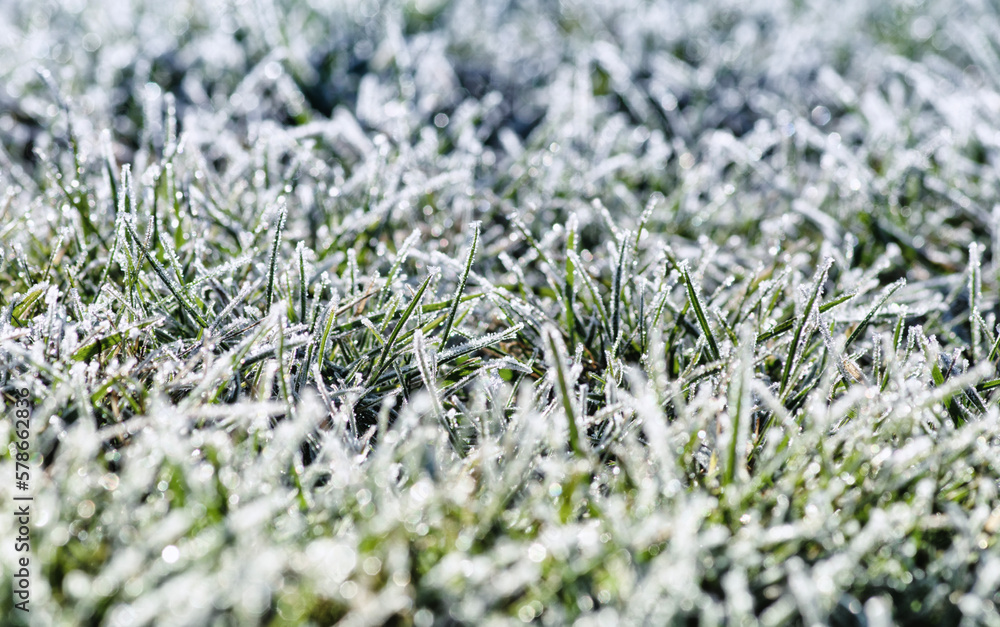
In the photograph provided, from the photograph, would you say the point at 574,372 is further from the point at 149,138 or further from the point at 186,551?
the point at 149,138

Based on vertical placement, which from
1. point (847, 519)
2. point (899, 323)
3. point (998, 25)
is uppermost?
point (998, 25)

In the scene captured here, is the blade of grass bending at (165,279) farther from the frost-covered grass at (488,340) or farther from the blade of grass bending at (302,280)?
the blade of grass bending at (302,280)

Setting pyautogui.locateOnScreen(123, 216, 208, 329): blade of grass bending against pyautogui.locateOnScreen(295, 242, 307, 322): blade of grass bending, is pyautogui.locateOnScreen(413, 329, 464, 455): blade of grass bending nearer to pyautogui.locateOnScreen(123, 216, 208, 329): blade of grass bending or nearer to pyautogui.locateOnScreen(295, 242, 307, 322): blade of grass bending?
pyautogui.locateOnScreen(295, 242, 307, 322): blade of grass bending

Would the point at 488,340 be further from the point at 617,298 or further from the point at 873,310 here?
the point at 873,310

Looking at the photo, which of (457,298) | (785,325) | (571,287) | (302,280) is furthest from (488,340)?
(785,325)

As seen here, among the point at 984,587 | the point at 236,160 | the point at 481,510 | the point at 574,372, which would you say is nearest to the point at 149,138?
the point at 236,160
